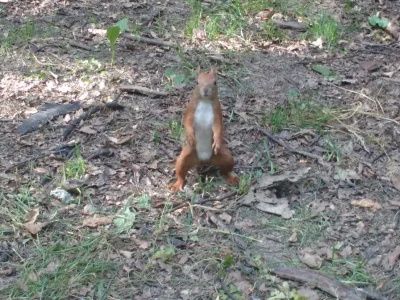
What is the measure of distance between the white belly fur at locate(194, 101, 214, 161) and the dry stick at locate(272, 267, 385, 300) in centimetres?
111

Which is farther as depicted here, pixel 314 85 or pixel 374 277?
pixel 314 85

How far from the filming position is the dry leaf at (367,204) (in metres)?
4.77

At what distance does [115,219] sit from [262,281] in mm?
1150

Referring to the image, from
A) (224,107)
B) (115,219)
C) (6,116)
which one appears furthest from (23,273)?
(224,107)

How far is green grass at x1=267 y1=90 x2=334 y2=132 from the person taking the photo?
559 cm

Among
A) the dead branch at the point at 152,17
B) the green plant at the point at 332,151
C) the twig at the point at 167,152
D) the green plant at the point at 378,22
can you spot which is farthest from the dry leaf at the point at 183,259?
the green plant at the point at 378,22

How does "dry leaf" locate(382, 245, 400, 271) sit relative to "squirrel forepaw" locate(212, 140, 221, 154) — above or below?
below

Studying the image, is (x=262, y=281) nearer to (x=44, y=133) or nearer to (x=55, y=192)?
(x=55, y=192)

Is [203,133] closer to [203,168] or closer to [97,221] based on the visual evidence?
[203,168]

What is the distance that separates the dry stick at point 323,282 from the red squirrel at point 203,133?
1048mm

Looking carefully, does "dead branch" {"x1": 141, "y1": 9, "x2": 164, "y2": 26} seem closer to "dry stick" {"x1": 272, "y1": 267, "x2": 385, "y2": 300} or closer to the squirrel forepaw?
the squirrel forepaw

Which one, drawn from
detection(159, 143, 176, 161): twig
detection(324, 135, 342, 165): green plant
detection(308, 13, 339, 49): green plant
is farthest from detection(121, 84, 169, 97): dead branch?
detection(308, 13, 339, 49): green plant

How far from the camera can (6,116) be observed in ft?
18.4

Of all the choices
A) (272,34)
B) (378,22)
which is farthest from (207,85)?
(378,22)
